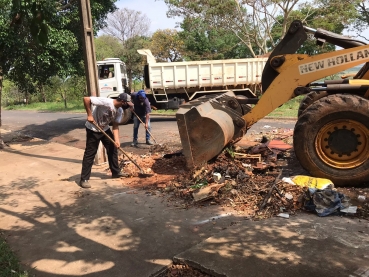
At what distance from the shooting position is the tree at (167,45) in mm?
29550

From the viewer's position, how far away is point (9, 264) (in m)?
3.31

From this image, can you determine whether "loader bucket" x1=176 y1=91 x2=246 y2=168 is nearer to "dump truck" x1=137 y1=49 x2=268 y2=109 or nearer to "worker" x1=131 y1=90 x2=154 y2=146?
"worker" x1=131 y1=90 x2=154 y2=146

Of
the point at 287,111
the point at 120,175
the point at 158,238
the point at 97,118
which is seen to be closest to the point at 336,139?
the point at 158,238

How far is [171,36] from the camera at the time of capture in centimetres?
2986

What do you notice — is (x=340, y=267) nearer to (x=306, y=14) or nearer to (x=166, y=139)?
(x=166, y=139)

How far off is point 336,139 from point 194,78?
8991mm

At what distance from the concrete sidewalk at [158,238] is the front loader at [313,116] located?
117 cm

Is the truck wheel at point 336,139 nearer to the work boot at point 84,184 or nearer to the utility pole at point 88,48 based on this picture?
the work boot at point 84,184

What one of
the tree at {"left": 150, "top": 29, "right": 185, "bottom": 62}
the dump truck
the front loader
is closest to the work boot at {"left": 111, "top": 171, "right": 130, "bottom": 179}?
the front loader

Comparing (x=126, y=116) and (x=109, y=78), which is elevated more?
(x=109, y=78)

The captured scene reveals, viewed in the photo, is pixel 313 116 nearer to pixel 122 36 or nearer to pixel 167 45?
pixel 167 45

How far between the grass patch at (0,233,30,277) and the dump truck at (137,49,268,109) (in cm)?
1028

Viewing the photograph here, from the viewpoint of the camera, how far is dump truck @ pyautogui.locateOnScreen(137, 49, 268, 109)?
1332cm

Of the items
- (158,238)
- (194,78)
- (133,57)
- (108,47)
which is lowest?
(158,238)
